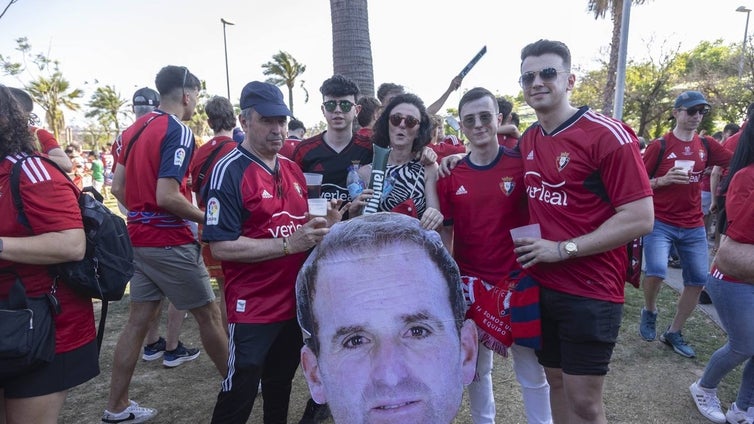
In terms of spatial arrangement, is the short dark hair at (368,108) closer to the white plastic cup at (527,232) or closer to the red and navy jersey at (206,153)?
the red and navy jersey at (206,153)

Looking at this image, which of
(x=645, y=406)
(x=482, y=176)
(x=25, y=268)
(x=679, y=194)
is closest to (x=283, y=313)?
(x=25, y=268)

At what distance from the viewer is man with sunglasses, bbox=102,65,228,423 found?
3.21m

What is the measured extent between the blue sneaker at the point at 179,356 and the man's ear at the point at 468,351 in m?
4.11

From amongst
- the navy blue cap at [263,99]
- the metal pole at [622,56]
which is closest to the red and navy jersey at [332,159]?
the navy blue cap at [263,99]

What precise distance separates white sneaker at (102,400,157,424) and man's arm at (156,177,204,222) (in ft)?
5.25

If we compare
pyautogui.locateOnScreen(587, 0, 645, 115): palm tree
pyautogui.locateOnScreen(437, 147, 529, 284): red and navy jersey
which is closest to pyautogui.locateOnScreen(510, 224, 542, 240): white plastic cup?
pyautogui.locateOnScreen(437, 147, 529, 284): red and navy jersey

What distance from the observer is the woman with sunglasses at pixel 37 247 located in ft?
6.37

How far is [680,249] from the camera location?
4430 mm

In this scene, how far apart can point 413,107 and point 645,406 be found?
10.1 feet

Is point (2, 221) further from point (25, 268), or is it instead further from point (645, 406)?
point (645, 406)

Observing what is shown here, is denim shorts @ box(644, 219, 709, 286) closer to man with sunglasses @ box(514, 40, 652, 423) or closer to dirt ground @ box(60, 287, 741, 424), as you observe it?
dirt ground @ box(60, 287, 741, 424)

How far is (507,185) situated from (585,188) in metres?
0.46

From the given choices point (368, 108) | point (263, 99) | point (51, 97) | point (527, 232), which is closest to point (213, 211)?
point (263, 99)

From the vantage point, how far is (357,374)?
0.96 metres
